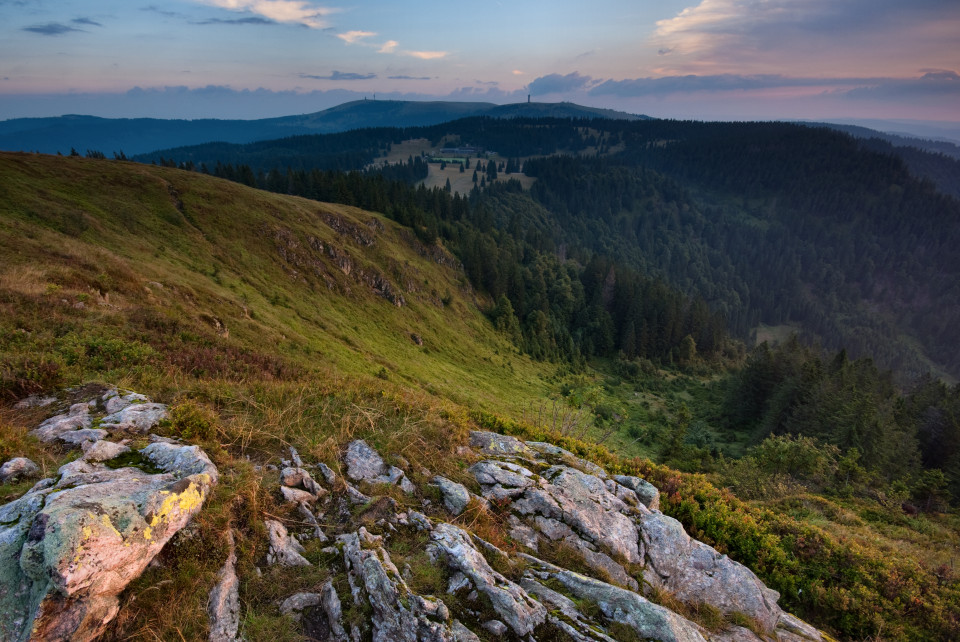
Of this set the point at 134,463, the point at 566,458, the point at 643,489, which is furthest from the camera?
the point at 566,458

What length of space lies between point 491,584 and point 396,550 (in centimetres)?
174

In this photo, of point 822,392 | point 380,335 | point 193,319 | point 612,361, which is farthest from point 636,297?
point 193,319

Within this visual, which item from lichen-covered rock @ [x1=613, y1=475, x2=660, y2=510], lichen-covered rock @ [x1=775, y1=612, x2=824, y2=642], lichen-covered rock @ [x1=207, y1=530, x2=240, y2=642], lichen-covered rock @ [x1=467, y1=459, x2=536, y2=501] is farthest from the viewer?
lichen-covered rock @ [x1=613, y1=475, x2=660, y2=510]

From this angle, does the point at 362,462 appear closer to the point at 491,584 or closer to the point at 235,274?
the point at 491,584

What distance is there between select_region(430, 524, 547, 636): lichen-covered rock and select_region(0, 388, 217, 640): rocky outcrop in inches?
159

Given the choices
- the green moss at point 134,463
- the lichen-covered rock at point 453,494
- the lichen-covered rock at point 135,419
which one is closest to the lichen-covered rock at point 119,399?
the lichen-covered rock at point 135,419

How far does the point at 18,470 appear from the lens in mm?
6559

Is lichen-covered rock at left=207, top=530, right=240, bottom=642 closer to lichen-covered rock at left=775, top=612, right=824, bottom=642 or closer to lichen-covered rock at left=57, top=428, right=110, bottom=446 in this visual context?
lichen-covered rock at left=57, top=428, right=110, bottom=446

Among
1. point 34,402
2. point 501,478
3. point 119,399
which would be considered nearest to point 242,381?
point 119,399

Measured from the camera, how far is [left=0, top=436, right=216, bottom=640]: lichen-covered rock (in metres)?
4.21

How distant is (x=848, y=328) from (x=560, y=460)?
247154 mm

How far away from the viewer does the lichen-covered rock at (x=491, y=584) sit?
6.18 metres

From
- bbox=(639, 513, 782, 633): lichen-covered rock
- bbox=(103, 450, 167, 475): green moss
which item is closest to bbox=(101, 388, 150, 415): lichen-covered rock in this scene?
bbox=(103, 450, 167, 475): green moss

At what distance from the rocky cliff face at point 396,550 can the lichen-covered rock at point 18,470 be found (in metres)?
0.64
